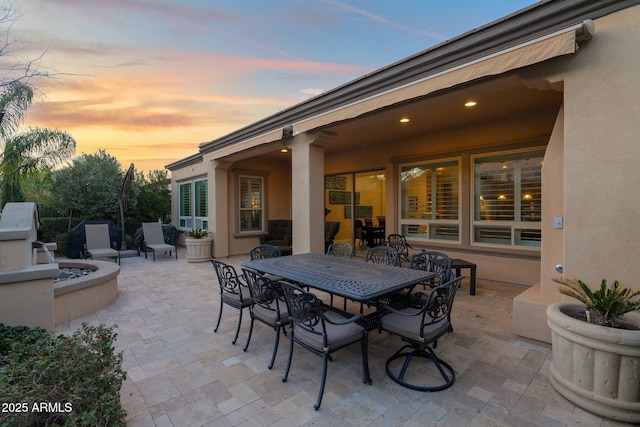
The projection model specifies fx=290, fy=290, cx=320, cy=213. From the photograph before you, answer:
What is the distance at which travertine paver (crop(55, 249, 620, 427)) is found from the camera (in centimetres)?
200

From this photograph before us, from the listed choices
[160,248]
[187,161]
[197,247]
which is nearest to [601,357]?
[197,247]

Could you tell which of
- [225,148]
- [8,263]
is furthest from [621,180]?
[225,148]

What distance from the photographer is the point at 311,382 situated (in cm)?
243

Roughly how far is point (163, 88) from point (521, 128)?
7.63 meters

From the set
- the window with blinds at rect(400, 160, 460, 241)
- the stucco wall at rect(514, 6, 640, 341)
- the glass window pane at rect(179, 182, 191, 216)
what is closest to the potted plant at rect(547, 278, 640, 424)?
the stucco wall at rect(514, 6, 640, 341)

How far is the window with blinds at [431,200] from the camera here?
20.3 feet

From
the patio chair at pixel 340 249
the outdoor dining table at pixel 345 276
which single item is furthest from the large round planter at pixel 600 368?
the patio chair at pixel 340 249

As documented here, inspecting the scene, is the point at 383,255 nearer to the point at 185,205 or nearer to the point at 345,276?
the point at 345,276

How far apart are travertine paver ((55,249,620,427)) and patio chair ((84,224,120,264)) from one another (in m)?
4.57

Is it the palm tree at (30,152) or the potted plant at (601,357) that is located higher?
the palm tree at (30,152)

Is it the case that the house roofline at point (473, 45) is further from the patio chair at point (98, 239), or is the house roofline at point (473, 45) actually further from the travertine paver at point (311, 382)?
the patio chair at point (98, 239)

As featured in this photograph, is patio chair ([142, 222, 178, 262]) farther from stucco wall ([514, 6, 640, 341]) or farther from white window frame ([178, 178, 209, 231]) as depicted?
stucco wall ([514, 6, 640, 341])

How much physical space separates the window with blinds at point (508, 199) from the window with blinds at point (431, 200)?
1.40 ft

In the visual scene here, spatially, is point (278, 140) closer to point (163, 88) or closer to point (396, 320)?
point (163, 88)
